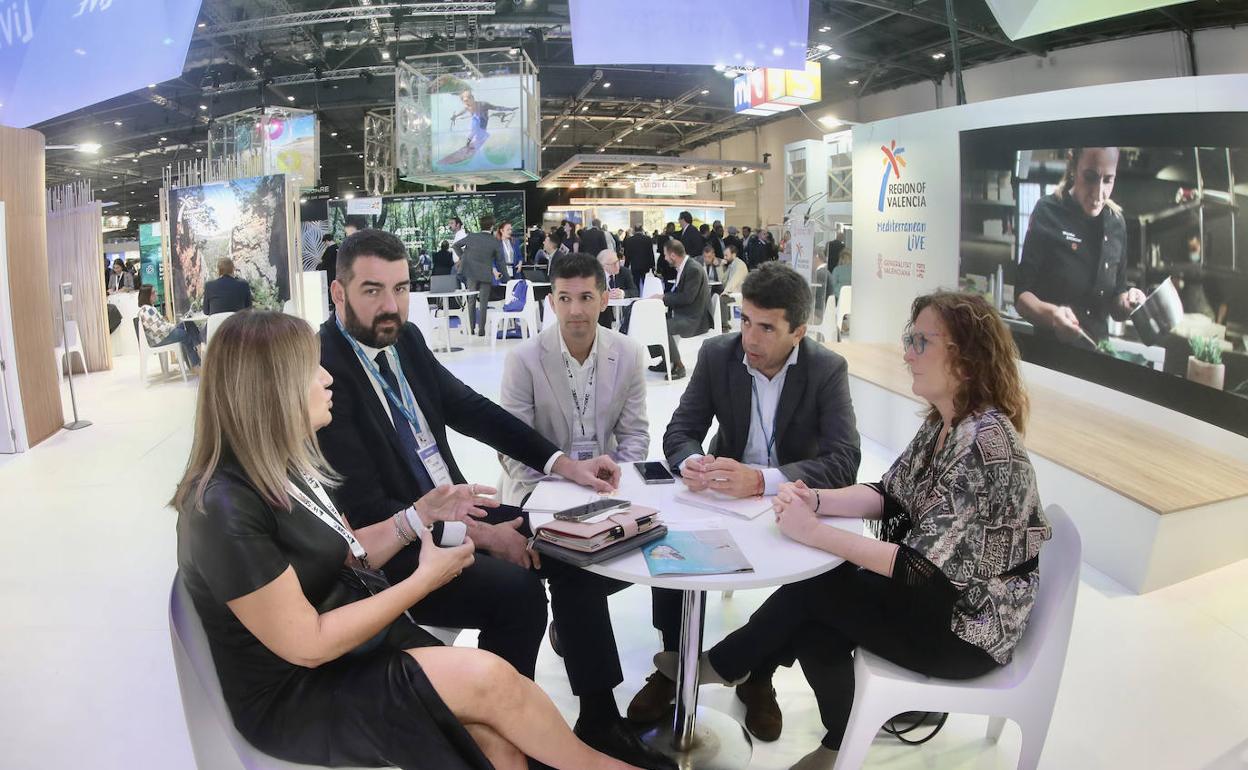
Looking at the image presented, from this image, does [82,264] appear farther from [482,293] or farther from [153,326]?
[482,293]

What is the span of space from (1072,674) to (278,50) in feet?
48.3

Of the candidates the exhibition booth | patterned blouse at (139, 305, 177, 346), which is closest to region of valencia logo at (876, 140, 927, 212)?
the exhibition booth

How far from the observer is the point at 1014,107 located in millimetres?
4949

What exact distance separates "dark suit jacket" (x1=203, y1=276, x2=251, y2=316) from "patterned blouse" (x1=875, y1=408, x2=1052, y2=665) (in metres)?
7.74

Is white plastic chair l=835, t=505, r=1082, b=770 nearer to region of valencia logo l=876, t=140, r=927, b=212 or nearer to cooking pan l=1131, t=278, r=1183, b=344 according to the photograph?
cooking pan l=1131, t=278, r=1183, b=344

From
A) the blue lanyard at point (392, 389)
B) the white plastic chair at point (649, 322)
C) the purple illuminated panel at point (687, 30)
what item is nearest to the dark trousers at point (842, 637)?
the blue lanyard at point (392, 389)

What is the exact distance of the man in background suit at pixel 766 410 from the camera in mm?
2291

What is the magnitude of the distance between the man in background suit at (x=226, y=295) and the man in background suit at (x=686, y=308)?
4.27 meters

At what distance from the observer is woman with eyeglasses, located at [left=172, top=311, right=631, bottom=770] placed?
4.29 ft

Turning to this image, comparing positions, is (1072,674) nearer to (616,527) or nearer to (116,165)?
(616,527)

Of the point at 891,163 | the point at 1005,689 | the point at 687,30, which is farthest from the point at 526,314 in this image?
the point at 1005,689

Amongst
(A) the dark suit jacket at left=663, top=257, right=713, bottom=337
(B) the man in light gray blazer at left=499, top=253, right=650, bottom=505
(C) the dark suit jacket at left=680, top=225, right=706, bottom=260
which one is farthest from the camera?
(C) the dark suit jacket at left=680, top=225, right=706, bottom=260

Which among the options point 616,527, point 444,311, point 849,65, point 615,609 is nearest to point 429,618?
point 616,527

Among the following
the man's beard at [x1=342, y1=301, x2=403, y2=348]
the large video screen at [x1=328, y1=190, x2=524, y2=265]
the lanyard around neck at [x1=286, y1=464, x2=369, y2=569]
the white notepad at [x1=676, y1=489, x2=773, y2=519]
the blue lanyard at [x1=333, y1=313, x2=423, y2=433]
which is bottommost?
the white notepad at [x1=676, y1=489, x2=773, y2=519]
